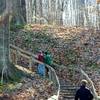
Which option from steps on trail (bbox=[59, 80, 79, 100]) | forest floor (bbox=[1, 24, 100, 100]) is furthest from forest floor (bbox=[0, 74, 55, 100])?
forest floor (bbox=[1, 24, 100, 100])

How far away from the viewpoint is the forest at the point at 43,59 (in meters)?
21.5

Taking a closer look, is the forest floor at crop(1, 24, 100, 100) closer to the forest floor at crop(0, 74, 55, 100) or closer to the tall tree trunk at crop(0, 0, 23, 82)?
the forest floor at crop(0, 74, 55, 100)

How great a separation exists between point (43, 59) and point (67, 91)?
4.49 meters

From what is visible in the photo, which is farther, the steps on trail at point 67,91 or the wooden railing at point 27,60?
the wooden railing at point 27,60

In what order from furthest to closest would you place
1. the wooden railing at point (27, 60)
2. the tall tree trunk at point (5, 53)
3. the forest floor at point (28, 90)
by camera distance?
the wooden railing at point (27, 60) < the tall tree trunk at point (5, 53) < the forest floor at point (28, 90)

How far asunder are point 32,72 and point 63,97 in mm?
4827

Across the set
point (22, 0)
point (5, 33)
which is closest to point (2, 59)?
point (5, 33)

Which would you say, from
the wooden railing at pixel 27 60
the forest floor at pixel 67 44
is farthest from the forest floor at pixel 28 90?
the forest floor at pixel 67 44

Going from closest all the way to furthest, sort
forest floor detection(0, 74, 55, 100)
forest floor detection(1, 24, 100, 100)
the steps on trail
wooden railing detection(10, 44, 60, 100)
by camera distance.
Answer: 1. forest floor detection(0, 74, 55, 100)
2. the steps on trail
3. wooden railing detection(10, 44, 60, 100)
4. forest floor detection(1, 24, 100, 100)

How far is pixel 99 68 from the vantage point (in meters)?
29.2

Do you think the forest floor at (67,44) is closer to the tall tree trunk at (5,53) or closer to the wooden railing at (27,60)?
the wooden railing at (27,60)

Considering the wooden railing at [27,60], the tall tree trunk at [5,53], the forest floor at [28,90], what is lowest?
the forest floor at [28,90]

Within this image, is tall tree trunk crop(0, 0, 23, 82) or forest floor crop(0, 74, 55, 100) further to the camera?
tall tree trunk crop(0, 0, 23, 82)

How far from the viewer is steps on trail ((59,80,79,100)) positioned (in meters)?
22.0
